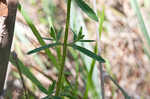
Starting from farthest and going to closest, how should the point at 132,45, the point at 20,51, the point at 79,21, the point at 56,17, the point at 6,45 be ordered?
the point at 56,17, the point at 132,45, the point at 20,51, the point at 79,21, the point at 6,45

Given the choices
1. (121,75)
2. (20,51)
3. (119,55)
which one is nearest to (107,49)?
(119,55)

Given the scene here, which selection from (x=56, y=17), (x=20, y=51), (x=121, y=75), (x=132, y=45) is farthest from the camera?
(x=56, y=17)

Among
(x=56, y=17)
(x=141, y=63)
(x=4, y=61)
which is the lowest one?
(x=141, y=63)

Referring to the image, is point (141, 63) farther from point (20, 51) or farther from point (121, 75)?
point (20, 51)

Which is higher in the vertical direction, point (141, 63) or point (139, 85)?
point (141, 63)

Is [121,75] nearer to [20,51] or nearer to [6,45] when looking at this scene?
[20,51]

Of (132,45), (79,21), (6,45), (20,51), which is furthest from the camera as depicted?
(132,45)

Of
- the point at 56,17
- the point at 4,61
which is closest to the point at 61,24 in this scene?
the point at 56,17

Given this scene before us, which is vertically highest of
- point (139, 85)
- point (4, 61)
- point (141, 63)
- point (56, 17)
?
point (56, 17)

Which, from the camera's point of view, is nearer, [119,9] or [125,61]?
[125,61]
